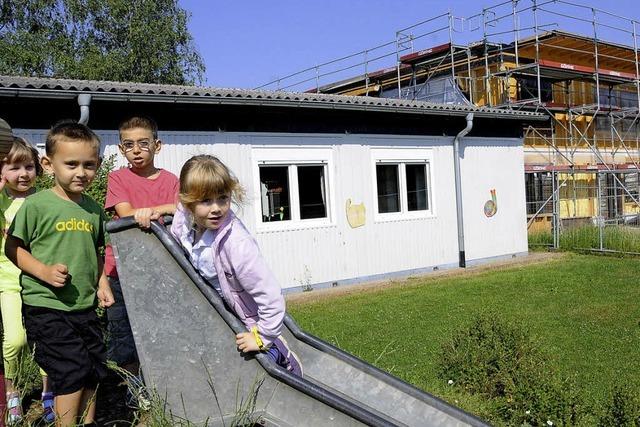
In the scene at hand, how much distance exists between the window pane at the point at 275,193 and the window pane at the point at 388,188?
216 cm

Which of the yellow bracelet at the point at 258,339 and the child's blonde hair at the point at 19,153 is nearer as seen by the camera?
the yellow bracelet at the point at 258,339

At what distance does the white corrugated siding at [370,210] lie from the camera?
32.9 feet

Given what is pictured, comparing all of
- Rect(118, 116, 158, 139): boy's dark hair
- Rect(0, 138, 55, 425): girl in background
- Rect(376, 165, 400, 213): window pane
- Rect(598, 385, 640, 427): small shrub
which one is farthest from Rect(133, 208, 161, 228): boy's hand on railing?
Rect(376, 165, 400, 213): window pane

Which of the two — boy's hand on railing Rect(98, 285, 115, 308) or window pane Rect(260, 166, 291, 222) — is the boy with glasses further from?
window pane Rect(260, 166, 291, 222)

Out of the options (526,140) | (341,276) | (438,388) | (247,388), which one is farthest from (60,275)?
(526,140)

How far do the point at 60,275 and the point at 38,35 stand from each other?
84.4ft

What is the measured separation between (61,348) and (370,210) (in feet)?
30.3

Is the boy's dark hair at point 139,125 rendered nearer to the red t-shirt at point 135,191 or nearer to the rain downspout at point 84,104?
the red t-shirt at point 135,191

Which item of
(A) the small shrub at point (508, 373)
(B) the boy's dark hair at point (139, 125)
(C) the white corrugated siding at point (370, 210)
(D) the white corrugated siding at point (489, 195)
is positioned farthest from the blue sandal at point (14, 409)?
(D) the white corrugated siding at point (489, 195)

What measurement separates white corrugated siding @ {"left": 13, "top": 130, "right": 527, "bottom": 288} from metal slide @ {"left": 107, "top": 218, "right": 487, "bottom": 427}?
651 cm

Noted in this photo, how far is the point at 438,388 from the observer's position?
4504mm

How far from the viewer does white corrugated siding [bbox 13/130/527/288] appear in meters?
10.0

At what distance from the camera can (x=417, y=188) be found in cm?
1279

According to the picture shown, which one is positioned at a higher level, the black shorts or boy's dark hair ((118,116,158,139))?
boy's dark hair ((118,116,158,139))
